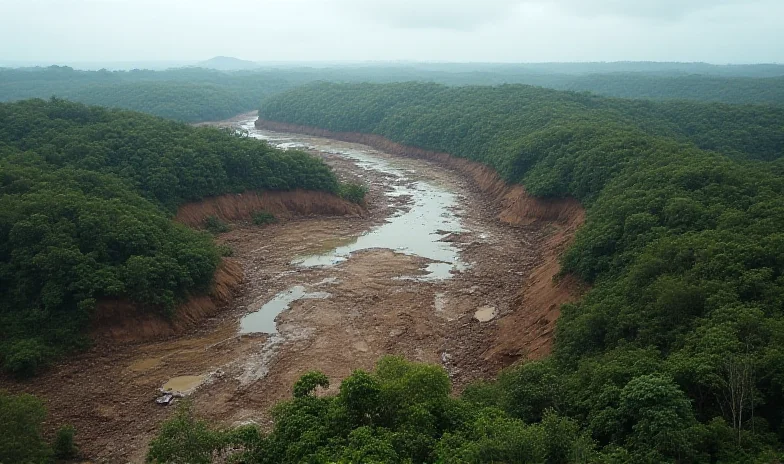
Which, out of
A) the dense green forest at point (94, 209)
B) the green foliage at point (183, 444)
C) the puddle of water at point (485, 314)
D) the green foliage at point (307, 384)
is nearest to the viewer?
the green foliage at point (183, 444)

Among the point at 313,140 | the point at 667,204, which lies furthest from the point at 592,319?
the point at 313,140

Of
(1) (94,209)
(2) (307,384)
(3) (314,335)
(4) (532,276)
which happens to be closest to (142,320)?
(1) (94,209)

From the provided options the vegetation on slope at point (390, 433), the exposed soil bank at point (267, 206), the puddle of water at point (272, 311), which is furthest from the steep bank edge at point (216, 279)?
the vegetation on slope at point (390, 433)

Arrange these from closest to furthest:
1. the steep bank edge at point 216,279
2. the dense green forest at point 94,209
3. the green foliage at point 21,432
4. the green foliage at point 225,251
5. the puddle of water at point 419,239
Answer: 1. the green foliage at point 21,432
2. the dense green forest at point 94,209
3. the steep bank edge at point 216,279
4. the green foliage at point 225,251
5. the puddle of water at point 419,239

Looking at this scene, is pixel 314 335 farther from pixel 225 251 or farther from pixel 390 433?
pixel 390 433

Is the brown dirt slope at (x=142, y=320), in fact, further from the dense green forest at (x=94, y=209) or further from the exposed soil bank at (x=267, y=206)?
the exposed soil bank at (x=267, y=206)
